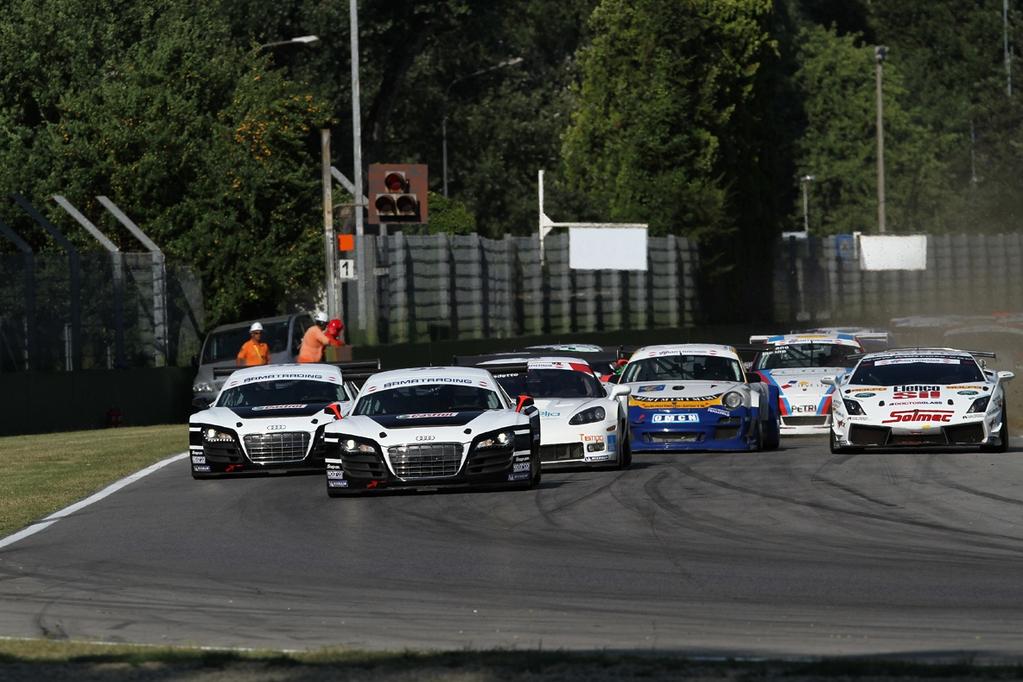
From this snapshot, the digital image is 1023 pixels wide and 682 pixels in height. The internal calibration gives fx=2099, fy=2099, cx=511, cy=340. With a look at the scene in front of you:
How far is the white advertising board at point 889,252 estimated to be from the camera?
62.7 metres

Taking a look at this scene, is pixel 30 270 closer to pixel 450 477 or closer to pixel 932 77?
pixel 450 477

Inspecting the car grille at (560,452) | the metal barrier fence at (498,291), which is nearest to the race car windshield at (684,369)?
the car grille at (560,452)

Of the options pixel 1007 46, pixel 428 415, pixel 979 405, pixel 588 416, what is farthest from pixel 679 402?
pixel 1007 46

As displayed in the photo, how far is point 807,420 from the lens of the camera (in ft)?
90.7

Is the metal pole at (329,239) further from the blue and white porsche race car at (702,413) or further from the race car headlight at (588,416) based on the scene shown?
the race car headlight at (588,416)

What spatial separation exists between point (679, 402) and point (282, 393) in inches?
189

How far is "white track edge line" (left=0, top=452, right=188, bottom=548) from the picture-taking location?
16.6 metres

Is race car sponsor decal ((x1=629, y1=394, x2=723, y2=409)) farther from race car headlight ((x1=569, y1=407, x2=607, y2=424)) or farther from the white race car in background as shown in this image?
race car headlight ((x1=569, y1=407, x2=607, y2=424))

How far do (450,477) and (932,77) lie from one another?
100 m

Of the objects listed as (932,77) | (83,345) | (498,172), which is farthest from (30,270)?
Answer: (932,77)

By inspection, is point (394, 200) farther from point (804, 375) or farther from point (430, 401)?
point (430, 401)

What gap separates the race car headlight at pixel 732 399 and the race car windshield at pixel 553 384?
219 centimetres

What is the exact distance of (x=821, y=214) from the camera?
107m

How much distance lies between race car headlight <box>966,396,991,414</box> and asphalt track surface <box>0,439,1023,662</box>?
90.5 inches
